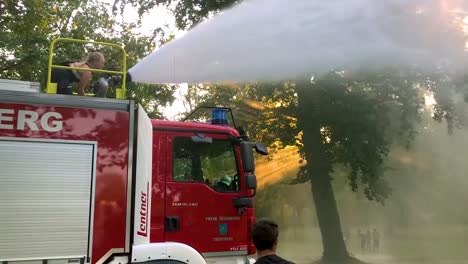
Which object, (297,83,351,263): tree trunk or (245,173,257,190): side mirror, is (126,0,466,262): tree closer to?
(297,83,351,263): tree trunk

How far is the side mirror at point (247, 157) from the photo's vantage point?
5270mm

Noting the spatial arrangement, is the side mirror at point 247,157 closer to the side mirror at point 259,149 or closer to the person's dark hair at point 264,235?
the side mirror at point 259,149

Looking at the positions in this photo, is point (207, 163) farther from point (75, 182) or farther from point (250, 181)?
point (75, 182)

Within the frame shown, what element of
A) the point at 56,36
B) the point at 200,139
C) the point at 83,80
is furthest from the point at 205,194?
the point at 56,36

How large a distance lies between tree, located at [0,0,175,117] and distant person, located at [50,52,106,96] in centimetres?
123

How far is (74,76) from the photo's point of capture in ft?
17.1

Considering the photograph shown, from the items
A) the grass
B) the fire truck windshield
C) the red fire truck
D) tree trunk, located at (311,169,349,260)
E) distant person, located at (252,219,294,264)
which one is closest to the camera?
distant person, located at (252,219,294,264)

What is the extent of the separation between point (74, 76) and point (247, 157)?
2083 mm

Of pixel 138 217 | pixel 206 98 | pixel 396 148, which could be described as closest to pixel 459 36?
pixel 396 148

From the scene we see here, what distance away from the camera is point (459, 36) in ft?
40.4

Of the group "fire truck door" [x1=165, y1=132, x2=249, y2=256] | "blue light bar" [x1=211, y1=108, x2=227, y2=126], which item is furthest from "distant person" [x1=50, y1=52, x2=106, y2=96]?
"blue light bar" [x1=211, y1=108, x2=227, y2=126]

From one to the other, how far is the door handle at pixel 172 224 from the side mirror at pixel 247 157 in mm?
A: 941

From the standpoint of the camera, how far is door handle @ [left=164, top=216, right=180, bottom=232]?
5152 mm

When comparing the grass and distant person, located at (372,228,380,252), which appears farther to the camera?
distant person, located at (372,228,380,252)
